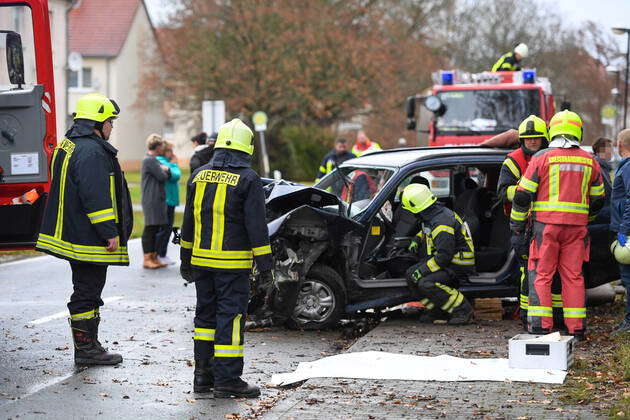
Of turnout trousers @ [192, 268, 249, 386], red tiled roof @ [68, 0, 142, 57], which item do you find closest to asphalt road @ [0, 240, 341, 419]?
turnout trousers @ [192, 268, 249, 386]

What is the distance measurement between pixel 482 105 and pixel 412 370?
1234 cm

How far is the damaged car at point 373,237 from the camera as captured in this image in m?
9.60

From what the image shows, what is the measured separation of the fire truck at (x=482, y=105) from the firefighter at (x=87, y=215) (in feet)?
37.8

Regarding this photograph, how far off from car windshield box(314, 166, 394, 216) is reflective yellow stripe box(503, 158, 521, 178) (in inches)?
44.9

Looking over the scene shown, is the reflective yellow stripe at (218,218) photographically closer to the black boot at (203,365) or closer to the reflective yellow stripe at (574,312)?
the black boot at (203,365)

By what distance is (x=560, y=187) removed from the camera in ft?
28.6

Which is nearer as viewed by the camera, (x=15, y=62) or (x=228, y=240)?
(x=228, y=240)

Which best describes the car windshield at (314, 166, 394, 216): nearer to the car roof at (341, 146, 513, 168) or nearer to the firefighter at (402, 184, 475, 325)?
the car roof at (341, 146, 513, 168)

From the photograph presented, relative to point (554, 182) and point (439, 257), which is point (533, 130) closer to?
point (554, 182)

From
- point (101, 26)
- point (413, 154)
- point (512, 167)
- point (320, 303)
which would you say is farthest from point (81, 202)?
point (101, 26)

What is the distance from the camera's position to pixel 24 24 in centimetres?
1058

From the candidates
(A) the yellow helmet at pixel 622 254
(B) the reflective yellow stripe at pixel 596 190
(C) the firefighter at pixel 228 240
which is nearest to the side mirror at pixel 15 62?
(C) the firefighter at pixel 228 240

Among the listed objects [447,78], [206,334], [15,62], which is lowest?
[206,334]

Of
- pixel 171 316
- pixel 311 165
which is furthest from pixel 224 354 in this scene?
pixel 311 165
